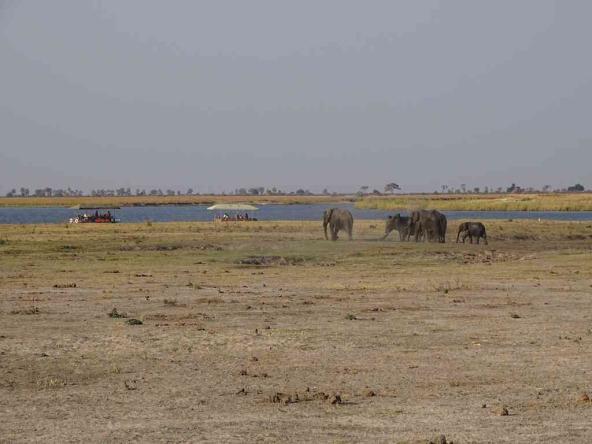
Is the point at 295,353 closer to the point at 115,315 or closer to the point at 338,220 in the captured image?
the point at 115,315

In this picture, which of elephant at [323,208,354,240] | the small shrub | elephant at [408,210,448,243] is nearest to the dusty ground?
the small shrub

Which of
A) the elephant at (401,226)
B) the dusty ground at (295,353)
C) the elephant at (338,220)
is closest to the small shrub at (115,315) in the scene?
the dusty ground at (295,353)

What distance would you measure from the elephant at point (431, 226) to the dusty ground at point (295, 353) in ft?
47.3

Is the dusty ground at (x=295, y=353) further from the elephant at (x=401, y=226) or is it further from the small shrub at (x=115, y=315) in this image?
the elephant at (x=401, y=226)

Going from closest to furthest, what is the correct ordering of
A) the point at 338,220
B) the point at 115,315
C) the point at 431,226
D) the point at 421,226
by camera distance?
the point at 115,315 → the point at 431,226 → the point at 421,226 → the point at 338,220

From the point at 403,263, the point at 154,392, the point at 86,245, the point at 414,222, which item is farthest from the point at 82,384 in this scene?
the point at 414,222

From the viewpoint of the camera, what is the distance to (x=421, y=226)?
170ft

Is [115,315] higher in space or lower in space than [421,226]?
Result: lower

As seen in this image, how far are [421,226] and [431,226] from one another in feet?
2.63

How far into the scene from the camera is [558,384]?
550 inches

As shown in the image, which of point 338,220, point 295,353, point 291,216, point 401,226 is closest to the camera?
point 295,353

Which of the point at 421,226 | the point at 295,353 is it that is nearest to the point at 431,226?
the point at 421,226

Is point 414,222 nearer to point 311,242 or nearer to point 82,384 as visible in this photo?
point 311,242

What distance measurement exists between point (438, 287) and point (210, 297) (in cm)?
648
